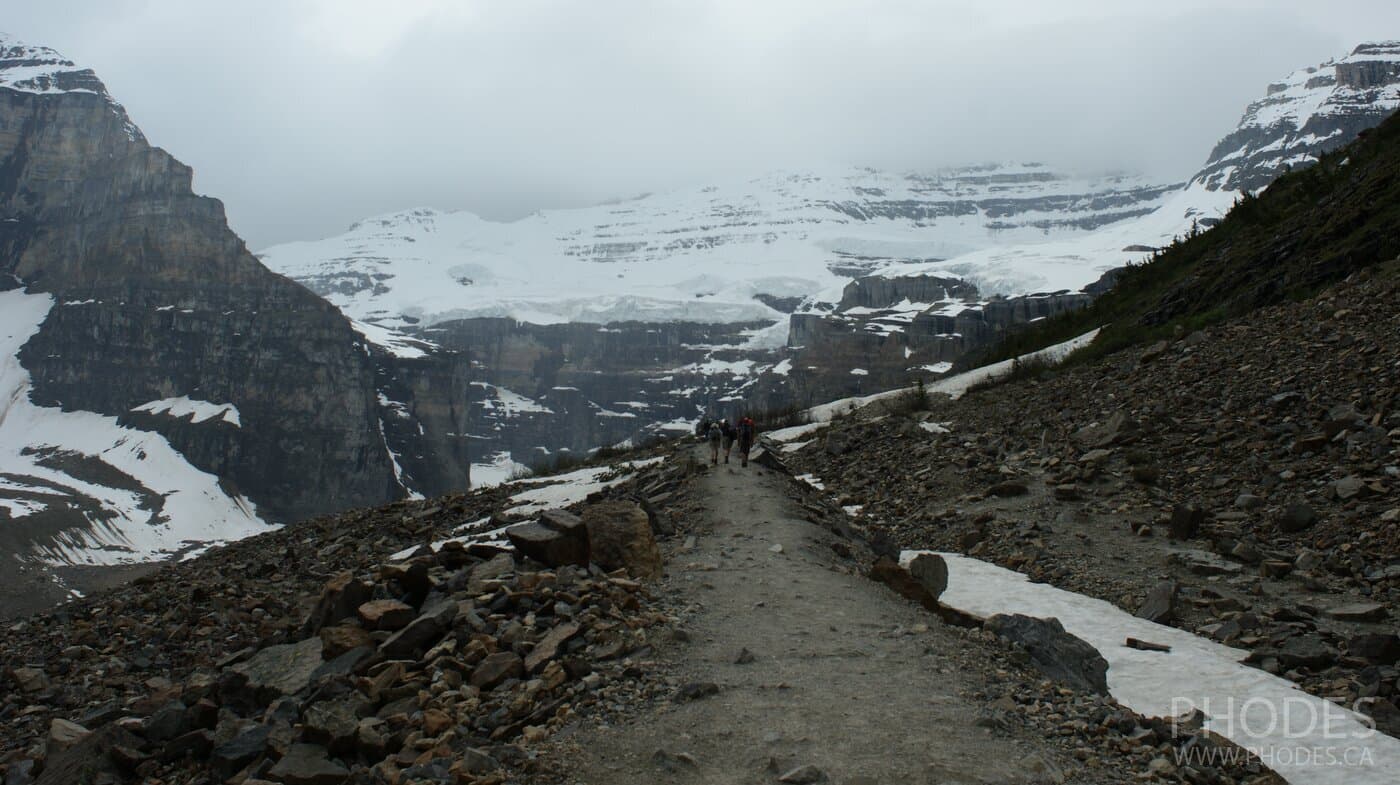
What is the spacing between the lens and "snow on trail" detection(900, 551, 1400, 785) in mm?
5746

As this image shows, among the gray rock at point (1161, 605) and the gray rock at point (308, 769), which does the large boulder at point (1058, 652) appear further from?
the gray rock at point (308, 769)

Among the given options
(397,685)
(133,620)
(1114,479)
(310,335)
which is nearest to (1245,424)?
(1114,479)

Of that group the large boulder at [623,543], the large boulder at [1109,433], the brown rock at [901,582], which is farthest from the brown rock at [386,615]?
the large boulder at [1109,433]

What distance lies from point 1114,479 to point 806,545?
18.0 ft

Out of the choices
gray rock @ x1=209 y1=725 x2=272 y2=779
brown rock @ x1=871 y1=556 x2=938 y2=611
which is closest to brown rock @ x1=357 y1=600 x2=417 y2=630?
gray rock @ x1=209 y1=725 x2=272 y2=779

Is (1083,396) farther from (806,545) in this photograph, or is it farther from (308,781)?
(308,781)

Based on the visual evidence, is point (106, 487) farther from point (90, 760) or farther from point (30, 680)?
point (90, 760)

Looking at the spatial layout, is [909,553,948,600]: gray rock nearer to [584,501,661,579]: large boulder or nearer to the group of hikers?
[584,501,661,579]: large boulder

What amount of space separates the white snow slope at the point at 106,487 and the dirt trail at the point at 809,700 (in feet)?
397

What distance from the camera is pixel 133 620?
13.8m

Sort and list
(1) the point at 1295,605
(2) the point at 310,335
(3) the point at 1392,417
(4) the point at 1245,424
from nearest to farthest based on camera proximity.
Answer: (1) the point at 1295,605 → (3) the point at 1392,417 → (4) the point at 1245,424 → (2) the point at 310,335

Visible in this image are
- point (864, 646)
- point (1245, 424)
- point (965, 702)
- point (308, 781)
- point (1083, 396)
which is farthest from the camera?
point (1083, 396)

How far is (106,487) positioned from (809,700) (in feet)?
578

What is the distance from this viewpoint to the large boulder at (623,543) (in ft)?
33.0
